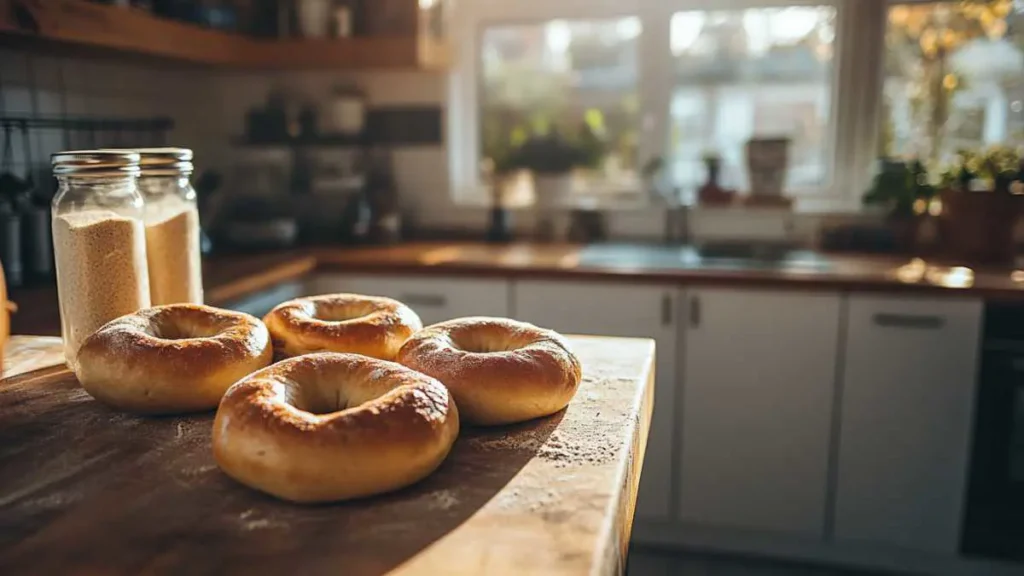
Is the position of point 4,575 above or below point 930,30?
below

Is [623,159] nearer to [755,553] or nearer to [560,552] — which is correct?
[755,553]

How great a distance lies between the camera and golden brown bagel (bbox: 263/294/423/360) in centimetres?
98

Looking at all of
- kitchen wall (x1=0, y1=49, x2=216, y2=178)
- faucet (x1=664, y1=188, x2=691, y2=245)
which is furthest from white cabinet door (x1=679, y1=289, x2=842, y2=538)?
kitchen wall (x1=0, y1=49, x2=216, y2=178)

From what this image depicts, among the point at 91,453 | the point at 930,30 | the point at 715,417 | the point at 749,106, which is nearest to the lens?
the point at 91,453

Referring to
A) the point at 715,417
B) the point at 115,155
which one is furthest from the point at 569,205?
the point at 115,155

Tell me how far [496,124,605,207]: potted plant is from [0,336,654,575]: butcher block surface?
2131mm

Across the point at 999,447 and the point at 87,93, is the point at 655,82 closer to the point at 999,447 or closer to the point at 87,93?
the point at 999,447

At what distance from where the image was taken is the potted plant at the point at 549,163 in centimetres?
300

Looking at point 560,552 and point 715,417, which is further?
point 715,417

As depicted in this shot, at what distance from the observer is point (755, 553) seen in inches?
95.3

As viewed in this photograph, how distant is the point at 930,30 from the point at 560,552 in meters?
2.74

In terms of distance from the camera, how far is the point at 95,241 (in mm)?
1057

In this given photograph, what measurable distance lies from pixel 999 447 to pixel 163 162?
2.07 m

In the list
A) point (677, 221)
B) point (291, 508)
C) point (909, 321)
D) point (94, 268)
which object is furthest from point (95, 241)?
point (677, 221)
